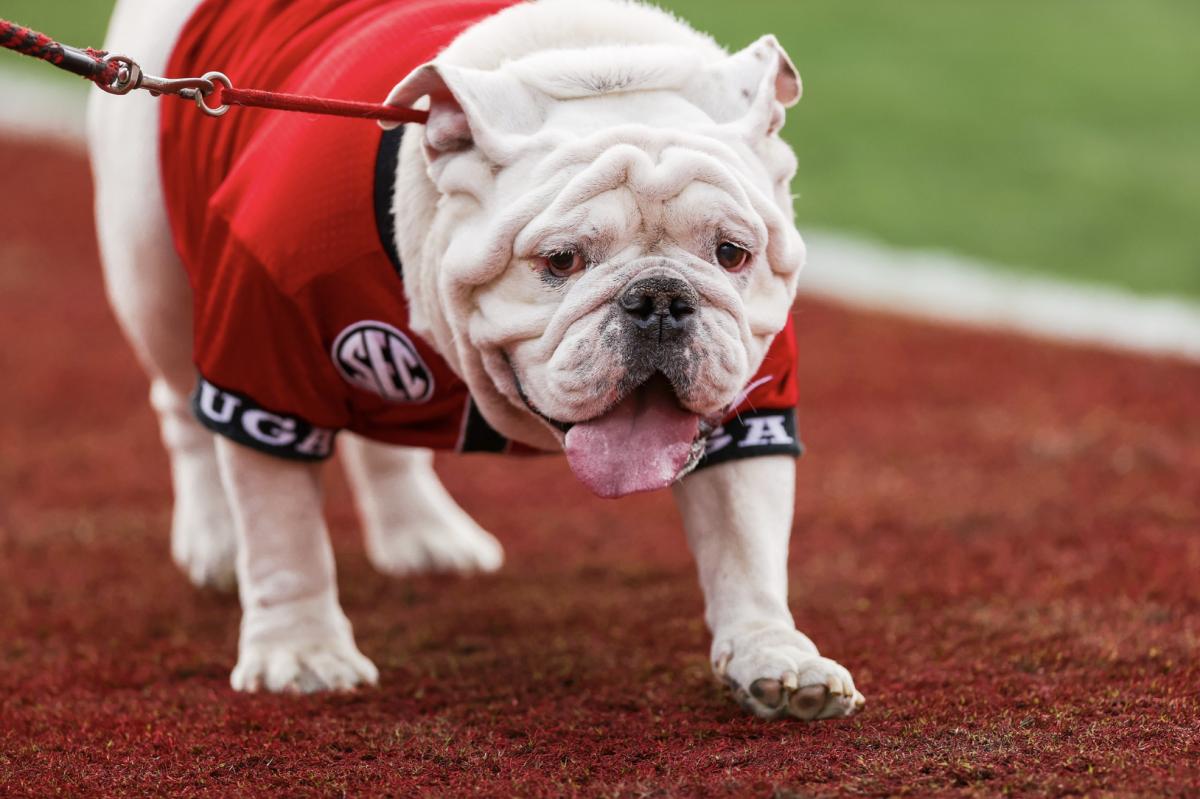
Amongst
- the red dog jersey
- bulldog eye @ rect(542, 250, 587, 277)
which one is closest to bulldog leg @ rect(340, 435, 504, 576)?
the red dog jersey

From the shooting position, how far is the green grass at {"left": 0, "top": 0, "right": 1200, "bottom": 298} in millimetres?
9227

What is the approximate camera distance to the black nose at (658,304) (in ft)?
9.66

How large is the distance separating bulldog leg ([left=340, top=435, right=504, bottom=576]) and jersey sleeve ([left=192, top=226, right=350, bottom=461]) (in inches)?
47.5

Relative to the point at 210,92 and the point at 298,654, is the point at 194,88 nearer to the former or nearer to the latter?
the point at 210,92

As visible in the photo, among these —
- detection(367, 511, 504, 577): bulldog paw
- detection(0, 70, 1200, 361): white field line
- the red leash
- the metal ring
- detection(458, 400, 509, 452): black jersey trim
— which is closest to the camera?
the red leash

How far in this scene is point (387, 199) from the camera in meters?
3.37

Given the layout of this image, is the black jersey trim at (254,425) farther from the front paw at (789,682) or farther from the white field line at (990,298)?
the white field line at (990,298)

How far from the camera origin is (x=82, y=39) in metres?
12.5

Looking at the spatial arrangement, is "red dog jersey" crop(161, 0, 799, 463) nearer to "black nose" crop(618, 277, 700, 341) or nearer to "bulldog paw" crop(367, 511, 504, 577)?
"black nose" crop(618, 277, 700, 341)

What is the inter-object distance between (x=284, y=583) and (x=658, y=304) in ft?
4.18

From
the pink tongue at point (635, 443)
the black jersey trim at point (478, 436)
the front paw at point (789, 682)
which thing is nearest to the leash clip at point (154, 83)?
the black jersey trim at point (478, 436)

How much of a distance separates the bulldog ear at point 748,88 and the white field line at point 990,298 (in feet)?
13.9

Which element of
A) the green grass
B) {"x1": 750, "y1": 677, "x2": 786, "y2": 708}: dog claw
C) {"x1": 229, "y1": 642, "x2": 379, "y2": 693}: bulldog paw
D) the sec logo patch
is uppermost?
the green grass

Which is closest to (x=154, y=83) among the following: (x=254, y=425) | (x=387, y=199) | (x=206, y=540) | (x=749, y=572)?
(x=387, y=199)
